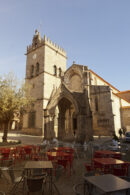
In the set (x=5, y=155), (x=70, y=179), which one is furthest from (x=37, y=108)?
(x=70, y=179)

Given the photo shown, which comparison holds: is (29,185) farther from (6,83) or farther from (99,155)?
(6,83)

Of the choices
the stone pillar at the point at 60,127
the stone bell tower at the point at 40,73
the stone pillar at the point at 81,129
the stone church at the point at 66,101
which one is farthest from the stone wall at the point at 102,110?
the stone bell tower at the point at 40,73

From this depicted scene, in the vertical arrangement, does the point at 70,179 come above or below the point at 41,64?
below

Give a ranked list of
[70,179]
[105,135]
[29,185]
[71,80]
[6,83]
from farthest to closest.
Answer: [71,80]
[105,135]
[6,83]
[70,179]
[29,185]

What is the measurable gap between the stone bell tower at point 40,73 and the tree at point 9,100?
31.0 ft

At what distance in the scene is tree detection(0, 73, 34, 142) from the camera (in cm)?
1260

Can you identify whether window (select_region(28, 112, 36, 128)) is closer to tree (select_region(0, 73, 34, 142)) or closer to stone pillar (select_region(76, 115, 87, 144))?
tree (select_region(0, 73, 34, 142))

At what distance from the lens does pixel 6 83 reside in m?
13.8

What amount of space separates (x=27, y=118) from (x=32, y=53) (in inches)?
666

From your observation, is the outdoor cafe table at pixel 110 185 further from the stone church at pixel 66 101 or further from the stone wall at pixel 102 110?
the stone wall at pixel 102 110

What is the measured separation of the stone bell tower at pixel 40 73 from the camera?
86.3 ft

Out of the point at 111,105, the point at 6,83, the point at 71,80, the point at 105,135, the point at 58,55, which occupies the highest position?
the point at 58,55

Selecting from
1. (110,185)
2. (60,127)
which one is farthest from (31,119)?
(110,185)

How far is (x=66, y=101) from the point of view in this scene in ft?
55.0
